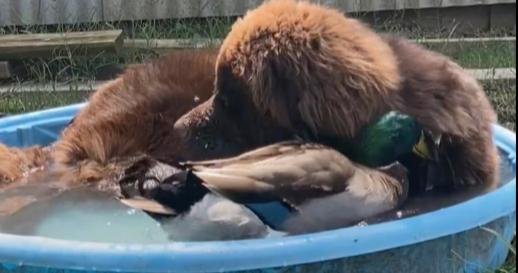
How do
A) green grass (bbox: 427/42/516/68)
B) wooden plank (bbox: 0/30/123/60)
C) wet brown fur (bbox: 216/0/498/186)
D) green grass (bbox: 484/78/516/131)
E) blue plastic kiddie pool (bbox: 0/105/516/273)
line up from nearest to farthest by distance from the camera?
blue plastic kiddie pool (bbox: 0/105/516/273)
wet brown fur (bbox: 216/0/498/186)
green grass (bbox: 484/78/516/131)
green grass (bbox: 427/42/516/68)
wooden plank (bbox: 0/30/123/60)

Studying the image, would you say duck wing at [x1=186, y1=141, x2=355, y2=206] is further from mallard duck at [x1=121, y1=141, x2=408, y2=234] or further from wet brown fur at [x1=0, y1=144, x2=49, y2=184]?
wet brown fur at [x1=0, y1=144, x2=49, y2=184]

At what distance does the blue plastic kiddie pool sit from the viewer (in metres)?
2.49

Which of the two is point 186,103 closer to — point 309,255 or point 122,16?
point 309,255

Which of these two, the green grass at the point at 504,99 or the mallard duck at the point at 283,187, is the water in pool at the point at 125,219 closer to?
the mallard duck at the point at 283,187

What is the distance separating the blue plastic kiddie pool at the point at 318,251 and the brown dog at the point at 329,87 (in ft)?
0.73

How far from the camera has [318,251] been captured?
254cm

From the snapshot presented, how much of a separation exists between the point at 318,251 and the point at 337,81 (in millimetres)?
525

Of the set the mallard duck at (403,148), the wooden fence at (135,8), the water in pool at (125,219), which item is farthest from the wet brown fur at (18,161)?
the wooden fence at (135,8)

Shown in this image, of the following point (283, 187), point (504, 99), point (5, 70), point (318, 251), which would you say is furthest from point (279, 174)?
point (5, 70)

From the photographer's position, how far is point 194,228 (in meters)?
2.70

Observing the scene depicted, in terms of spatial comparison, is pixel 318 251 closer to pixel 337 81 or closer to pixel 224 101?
pixel 337 81

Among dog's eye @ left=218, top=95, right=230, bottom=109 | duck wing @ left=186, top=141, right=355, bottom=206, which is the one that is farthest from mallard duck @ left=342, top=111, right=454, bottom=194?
dog's eye @ left=218, top=95, right=230, bottom=109

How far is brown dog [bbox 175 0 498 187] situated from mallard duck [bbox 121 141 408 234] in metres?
0.12

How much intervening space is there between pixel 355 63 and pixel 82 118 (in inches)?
46.4
